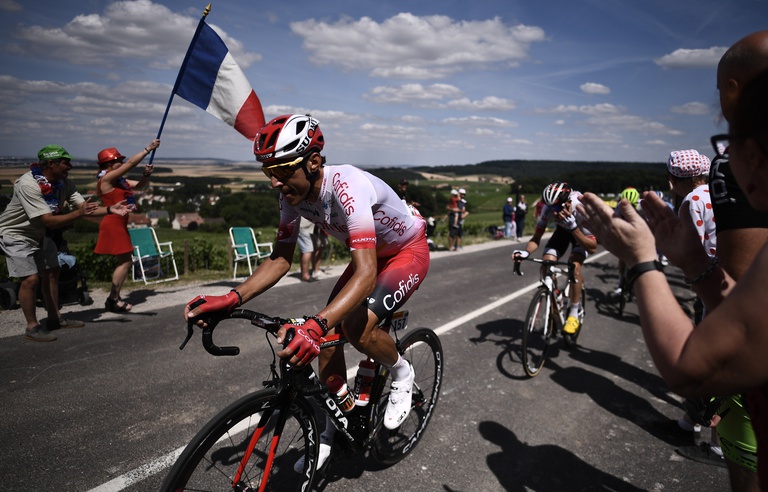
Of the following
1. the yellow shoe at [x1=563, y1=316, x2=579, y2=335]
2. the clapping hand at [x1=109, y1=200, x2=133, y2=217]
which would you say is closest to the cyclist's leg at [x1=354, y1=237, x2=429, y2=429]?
the yellow shoe at [x1=563, y1=316, x2=579, y2=335]

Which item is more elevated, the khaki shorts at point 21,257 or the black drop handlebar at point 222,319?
the black drop handlebar at point 222,319

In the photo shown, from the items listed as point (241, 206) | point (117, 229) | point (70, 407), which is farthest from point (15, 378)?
point (241, 206)

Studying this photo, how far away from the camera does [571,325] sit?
224 inches

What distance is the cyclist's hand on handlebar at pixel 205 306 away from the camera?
225 cm

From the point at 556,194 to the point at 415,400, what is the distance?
2846 millimetres

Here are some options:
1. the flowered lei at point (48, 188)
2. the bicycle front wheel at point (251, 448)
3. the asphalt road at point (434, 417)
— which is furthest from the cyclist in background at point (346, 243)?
the flowered lei at point (48, 188)

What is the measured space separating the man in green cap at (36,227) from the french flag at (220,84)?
192cm

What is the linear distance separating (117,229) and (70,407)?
142 inches

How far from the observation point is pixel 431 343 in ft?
12.2

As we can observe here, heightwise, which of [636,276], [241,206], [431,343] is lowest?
[241,206]

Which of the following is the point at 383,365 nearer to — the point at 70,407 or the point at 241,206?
the point at 70,407

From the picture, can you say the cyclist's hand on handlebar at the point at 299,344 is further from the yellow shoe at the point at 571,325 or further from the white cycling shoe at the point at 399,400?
the yellow shoe at the point at 571,325

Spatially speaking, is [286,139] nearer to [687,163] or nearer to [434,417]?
[434,417]

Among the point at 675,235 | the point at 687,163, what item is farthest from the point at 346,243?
the point at 687,163
